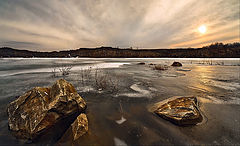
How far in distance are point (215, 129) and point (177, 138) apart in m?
0.84

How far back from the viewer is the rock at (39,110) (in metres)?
1.67

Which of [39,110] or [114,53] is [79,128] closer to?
[39,110]

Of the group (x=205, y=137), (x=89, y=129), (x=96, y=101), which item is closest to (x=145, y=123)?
(x=205, y=137)

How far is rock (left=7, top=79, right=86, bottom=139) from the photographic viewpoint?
167 cm

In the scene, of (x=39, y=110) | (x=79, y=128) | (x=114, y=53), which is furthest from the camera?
(x=114, y=53)

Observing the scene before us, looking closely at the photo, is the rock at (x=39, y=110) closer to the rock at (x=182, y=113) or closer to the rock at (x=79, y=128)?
the rock at (x=79, y=128)

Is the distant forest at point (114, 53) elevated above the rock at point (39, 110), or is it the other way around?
the distant forest at point (114, 53)

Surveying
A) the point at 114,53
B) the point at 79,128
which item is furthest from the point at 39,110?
the point at 114,53

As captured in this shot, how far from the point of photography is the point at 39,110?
1.85 meters

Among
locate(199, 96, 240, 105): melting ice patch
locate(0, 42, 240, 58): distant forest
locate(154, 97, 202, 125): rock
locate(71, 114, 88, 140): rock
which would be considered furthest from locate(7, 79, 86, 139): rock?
locate(0, 42, 240, 58): distant forest

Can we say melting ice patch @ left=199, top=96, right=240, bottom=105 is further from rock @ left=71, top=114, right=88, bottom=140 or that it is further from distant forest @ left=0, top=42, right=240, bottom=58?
distant forest @ left=0, top=42, right=240, bottom=58

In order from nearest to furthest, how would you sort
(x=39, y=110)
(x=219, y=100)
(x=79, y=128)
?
(x=79, y=128) < (x=39, y=110) < (x=219, y=100)

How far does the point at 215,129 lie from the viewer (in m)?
1.75

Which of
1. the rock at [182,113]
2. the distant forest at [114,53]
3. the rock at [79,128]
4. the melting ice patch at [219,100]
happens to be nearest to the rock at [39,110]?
the rock at [79,128]
